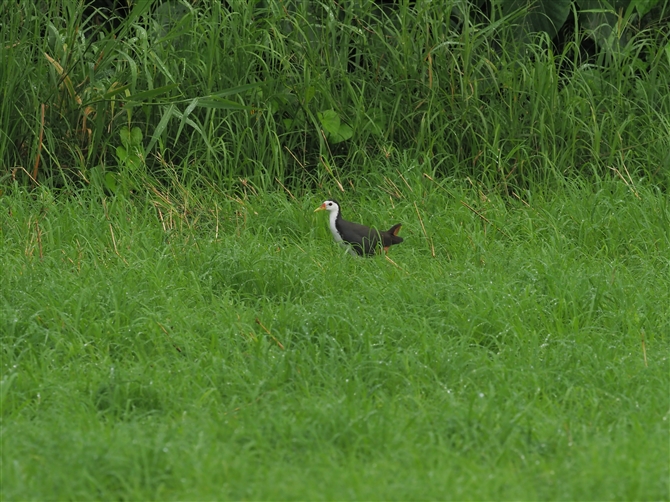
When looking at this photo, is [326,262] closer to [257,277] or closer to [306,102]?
[257,277]

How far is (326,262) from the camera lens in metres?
4.96

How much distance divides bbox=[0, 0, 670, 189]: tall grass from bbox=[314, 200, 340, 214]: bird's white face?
0.58 m

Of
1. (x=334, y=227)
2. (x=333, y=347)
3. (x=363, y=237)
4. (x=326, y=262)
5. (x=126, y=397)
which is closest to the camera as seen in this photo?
(x=126, y=397)

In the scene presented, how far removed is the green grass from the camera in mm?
2973

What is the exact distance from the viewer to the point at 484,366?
3697 millimetres

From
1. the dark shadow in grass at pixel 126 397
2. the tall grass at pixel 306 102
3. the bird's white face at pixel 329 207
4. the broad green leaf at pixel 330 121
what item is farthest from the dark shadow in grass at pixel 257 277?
the broad green leaf at pixel 330 121

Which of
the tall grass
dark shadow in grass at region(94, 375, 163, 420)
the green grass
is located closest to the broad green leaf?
the tall grass

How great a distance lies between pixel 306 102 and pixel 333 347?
2.67 meters

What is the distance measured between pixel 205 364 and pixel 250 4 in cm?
324

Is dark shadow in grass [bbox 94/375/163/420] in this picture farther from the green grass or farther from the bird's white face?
the bird's white face

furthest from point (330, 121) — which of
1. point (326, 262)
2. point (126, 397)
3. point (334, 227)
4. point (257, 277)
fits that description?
point (126, 397)

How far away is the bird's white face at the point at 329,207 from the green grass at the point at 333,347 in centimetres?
14

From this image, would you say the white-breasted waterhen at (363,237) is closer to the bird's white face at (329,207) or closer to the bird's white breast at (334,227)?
the bird's white breast at (334,227)

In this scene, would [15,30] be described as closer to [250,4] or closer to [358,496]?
[250,4]
